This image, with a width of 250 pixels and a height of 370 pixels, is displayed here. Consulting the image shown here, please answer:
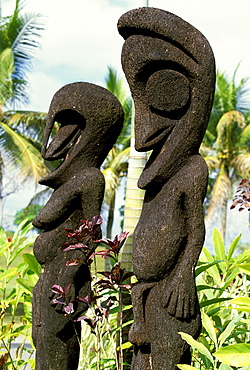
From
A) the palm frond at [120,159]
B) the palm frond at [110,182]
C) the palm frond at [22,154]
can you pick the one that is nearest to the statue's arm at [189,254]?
the palm frond at [22,154]

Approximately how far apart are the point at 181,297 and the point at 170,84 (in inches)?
41.2

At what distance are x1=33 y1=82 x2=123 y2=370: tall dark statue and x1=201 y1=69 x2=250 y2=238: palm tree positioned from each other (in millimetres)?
14593

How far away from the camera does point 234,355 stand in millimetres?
1970

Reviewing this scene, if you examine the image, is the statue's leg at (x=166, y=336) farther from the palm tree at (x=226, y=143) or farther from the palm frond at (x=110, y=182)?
the palm tree at (x=226, y=143)

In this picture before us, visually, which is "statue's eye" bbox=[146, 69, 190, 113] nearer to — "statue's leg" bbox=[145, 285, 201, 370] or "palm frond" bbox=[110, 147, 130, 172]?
"statue's leg" bbox=[145, 285, 201, 370]

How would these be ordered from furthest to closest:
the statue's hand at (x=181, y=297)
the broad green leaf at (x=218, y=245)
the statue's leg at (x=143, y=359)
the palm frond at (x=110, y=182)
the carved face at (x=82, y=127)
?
the palm frond at (x=110, y=182) < the broad green leaf at (x=218, y=245) < the carved face at (x=82, y=127) < the statue's leg at (x=143, y=359) < the statue's hand at (x=181, y=297)

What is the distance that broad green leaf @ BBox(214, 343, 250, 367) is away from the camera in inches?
76.5

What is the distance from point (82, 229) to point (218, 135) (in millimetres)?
15752

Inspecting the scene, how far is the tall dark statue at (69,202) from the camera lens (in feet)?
9.29

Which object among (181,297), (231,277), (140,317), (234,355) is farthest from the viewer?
(231,277)

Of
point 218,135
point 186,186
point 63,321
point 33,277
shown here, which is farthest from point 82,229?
point 218,135

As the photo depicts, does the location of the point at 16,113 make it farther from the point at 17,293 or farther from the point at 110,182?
the point at 17,293

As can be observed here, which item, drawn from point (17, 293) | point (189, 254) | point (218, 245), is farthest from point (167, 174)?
point (17, 293)

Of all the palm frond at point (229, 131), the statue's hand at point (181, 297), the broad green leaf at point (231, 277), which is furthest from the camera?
the palm frond at point (229, 131)
